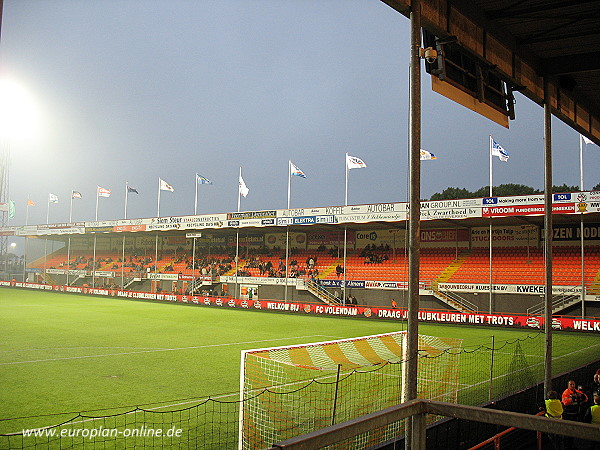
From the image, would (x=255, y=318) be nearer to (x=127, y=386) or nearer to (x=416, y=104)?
(x=127, y=386)

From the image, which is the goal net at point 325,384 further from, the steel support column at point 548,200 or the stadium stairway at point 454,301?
the stadium stairway at point 454,301

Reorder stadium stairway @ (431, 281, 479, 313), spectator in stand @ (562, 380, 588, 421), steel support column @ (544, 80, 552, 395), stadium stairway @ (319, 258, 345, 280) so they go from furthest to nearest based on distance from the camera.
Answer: stadium stairway @ (319, 258, 345, 280) → stadium stairway @ (431, 281, 479, 313) → steel support column @ (544, 80, 552, 395) → spectator in stand @ (562, 380, 588, 421)

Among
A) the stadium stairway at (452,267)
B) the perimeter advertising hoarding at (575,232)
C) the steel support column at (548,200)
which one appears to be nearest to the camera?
the steel support column at (548,200)

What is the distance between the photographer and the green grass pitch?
12453 millimetres

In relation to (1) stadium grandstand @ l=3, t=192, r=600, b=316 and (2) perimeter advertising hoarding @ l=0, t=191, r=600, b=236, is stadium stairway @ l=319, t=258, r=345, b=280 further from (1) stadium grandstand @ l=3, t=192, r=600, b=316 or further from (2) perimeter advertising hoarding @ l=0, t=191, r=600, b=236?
(2) perimeter advertising hoarding @ l=0, t=191, r=600, b=236

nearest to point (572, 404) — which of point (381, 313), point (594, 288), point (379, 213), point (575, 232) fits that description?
point (594, 288)

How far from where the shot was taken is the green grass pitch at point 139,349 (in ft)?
40.9

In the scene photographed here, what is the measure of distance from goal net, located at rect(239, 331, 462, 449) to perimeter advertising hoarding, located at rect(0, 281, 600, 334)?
647cm

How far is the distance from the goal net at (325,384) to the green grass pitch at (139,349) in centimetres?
186

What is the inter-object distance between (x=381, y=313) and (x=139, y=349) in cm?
1729

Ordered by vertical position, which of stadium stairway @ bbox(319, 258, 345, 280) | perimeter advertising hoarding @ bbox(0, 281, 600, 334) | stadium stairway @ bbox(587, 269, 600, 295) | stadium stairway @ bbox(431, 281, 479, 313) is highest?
stadium stairway @ bbox(319, 258, 345, 280)

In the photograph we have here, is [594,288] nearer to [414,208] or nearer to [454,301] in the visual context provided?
[454,301]

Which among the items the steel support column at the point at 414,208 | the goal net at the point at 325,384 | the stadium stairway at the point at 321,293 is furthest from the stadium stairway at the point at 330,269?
the steel support column at the point at 414,208

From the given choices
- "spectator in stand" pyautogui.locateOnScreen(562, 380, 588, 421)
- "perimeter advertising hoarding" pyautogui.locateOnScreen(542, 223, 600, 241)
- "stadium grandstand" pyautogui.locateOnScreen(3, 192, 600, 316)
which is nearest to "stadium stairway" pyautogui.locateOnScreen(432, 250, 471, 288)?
"stadium grandstand" pyautogui.locateOnScreen(3, 192, 600, 316)
